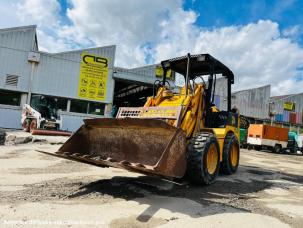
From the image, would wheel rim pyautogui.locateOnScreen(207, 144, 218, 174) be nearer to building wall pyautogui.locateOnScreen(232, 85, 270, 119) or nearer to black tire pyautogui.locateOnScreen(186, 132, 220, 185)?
black tire pyautogui.locateOnScreen(186, 132, 220, 185)

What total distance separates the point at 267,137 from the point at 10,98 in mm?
19104

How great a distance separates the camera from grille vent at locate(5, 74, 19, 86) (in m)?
19.0

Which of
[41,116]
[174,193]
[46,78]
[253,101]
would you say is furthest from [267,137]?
[174,193]

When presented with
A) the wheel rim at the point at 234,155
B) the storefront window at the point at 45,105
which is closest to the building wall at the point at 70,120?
the storefront window at the point at 45,105

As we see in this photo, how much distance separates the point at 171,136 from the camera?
17.3ft

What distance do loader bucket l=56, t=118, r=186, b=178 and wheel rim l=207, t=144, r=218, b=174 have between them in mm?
1293

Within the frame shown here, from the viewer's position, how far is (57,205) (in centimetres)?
441

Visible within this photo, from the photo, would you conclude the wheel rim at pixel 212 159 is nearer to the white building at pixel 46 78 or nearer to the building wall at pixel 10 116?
the white building at pixel 46 78

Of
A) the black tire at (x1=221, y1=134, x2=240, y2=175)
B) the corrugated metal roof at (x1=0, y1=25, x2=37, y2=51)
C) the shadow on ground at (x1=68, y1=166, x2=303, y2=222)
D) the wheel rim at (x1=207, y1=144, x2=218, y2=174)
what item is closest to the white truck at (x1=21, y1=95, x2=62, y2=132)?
the corrugated metal roof at (x1=0, y1=25, x2=37, y2=51)

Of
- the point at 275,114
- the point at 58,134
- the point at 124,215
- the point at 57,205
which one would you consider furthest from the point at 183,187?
the point at 275,114

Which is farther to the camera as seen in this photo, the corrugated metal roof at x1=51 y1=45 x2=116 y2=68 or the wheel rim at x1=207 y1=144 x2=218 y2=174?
the corrugated metal roof at x1=51 y1=45 x2=116 y2=68

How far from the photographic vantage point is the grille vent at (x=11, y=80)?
18953 mm

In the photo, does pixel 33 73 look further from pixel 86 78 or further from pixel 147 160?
pixel 147 160

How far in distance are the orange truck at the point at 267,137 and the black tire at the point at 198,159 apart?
61.7 ft
